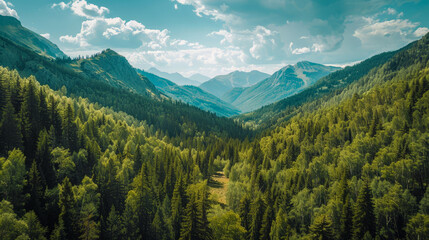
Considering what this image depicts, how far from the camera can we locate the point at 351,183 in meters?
69.8

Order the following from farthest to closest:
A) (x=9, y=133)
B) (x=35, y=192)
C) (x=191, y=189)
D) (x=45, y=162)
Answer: (x=191, y=189) < (x=9, y=133) < (x=45, y=162) < (x=35, y=192)

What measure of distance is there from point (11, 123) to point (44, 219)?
92.7 ft

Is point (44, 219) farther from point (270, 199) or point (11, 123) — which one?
point (270, 199)

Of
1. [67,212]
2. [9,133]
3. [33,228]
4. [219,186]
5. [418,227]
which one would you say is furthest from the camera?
[219,186]

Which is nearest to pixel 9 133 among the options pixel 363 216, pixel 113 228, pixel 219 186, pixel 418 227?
pixel 113 228

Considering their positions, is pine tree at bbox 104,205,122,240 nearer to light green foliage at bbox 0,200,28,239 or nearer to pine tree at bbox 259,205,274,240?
light green foliage at bbox 0,200,28,239

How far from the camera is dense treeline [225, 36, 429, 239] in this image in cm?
5625

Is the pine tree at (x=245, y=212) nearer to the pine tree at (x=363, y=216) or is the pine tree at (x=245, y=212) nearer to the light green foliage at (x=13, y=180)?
the pine tree at (x=363, y=216)

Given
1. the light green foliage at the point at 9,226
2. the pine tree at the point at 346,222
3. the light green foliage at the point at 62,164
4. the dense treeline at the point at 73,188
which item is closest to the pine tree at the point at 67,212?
the dense treeline at the point at 73,188

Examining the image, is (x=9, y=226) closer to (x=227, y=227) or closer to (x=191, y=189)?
(x=227, y=227)

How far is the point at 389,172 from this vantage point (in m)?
67.7

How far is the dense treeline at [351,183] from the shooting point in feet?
185

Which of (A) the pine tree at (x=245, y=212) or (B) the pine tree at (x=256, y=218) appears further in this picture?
(A) the pine tree at (x=245, y=212)

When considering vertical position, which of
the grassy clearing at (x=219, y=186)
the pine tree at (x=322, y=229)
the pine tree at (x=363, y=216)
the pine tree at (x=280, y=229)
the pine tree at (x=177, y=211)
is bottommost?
the grassy clearing at (x=219, y=186)
